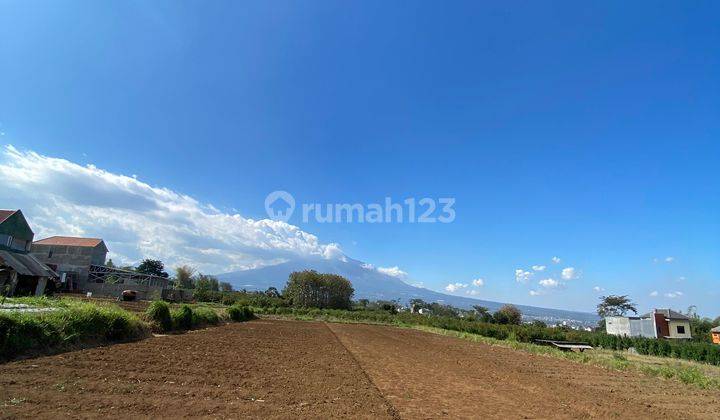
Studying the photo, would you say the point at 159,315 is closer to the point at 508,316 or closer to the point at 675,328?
the point at 675,328

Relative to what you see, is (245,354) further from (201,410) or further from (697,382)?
(697,382)

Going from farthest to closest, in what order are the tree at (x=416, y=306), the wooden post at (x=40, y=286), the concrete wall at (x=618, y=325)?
the tree at (x=416, y=306) → the concrete wall at (x=618, y=325) → the wooden post at (x=40, y=286)

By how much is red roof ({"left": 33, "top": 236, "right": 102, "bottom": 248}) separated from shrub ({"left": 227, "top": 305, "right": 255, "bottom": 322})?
28.9m

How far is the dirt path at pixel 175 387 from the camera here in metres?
4.92

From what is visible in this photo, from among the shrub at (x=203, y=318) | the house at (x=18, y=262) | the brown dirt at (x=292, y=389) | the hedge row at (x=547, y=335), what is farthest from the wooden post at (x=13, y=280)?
the hedge row at (x=547, y=335)

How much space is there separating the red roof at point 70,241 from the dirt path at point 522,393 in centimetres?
5010

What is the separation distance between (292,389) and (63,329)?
19.9ft

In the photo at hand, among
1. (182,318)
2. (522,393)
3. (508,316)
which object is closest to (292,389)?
(522,393)

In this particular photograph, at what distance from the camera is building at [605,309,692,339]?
42.8 metres

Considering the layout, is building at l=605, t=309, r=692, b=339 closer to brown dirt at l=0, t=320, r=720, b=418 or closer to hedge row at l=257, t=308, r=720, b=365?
hedge row at l=257, t=308, r=720, b=365

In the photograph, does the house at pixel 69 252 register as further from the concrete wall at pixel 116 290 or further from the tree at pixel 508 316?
the tree at pixel 508 316

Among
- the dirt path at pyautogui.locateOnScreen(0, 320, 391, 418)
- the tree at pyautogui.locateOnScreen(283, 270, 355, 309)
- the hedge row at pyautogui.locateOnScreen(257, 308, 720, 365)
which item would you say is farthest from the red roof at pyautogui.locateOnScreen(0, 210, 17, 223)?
the tree at pyautogui.locateOnScreen(283, 270, 355, 309)

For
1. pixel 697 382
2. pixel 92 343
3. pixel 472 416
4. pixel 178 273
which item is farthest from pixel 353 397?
pixel 178 273

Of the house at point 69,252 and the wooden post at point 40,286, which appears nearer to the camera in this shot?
the wooden post at point 40,286
